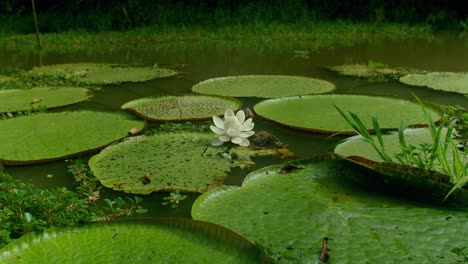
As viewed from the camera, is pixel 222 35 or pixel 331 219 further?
pixel 222 35

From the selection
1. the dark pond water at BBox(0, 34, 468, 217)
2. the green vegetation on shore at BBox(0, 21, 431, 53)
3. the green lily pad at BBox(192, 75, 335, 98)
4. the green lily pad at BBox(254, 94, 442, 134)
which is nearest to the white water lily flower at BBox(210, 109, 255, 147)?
the dark pond water at BBox(0, 34, 468, 217)

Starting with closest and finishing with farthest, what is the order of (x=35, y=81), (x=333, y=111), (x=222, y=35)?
(x=333, y=111) < (x=35, y=81) < (x=222, y=35)

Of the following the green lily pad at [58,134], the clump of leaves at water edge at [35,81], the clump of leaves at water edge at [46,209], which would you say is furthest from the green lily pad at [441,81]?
the clump of leaves at water edge at [35,81]

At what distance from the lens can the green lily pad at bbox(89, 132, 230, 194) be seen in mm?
1590

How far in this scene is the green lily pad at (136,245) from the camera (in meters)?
1.06

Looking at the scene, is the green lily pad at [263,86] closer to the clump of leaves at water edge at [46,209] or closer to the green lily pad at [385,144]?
the green lily pad at [385,144]

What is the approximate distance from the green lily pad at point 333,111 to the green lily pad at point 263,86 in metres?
0.30

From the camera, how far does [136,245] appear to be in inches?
44.5

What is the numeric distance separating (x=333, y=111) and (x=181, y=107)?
84 centimetres

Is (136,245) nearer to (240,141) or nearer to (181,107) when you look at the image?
(240,141)

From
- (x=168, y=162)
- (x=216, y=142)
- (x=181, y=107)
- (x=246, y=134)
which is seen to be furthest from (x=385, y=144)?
(x=181, y=107)

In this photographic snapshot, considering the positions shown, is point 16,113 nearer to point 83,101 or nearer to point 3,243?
point 83,101

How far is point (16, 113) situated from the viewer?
275cm

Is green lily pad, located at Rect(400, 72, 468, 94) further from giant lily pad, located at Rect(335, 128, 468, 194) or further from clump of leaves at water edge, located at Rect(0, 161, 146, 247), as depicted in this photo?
clump of leaves at water edge, located at Rect(0, 161, 146, 247)
